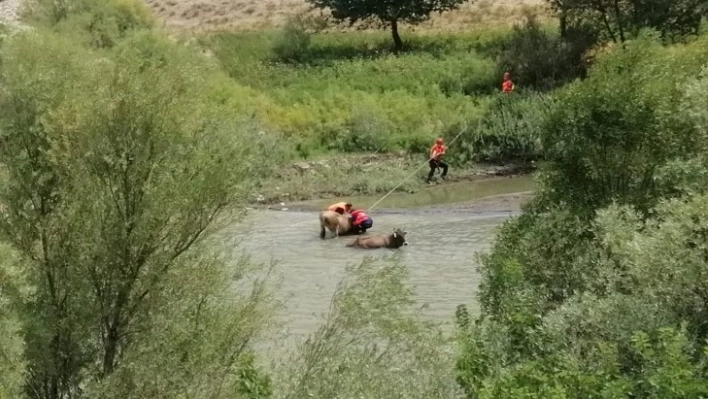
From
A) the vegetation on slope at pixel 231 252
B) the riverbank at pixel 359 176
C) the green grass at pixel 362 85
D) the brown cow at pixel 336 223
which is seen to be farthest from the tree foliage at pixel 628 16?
the vegetation on slope at pixel 231 252

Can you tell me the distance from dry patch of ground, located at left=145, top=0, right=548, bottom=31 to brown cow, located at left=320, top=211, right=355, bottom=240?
2897 cm

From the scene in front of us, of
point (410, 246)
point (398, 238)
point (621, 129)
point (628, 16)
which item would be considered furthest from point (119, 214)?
point (628, 16)

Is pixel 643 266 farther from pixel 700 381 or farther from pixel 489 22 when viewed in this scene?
pixel 489 22

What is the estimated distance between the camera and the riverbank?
121 feet

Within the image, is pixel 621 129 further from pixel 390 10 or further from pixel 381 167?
pixel 390 10

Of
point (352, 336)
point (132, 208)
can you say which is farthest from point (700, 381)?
point (132, 208)

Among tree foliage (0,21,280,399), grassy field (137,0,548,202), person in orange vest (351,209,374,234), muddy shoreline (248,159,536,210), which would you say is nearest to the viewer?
Result: tree foliage (0,21,280,399)

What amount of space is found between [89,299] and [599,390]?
24.1 feet

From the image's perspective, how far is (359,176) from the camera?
38.0 meters

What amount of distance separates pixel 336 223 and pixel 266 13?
3464 centimetres

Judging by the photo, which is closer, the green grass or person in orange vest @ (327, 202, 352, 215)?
person in orange vest @ (327, 202, 352, 215)

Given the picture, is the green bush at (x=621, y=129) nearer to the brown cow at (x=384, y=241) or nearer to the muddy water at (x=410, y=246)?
the muddy water at (x=410, y=246)

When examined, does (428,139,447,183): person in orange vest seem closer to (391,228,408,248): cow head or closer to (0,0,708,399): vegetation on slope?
(391,228,408,248): cow head

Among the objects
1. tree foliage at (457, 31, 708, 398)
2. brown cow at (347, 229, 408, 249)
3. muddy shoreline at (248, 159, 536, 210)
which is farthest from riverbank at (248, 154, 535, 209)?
tree foliage at (457, 31, 708, 398)
